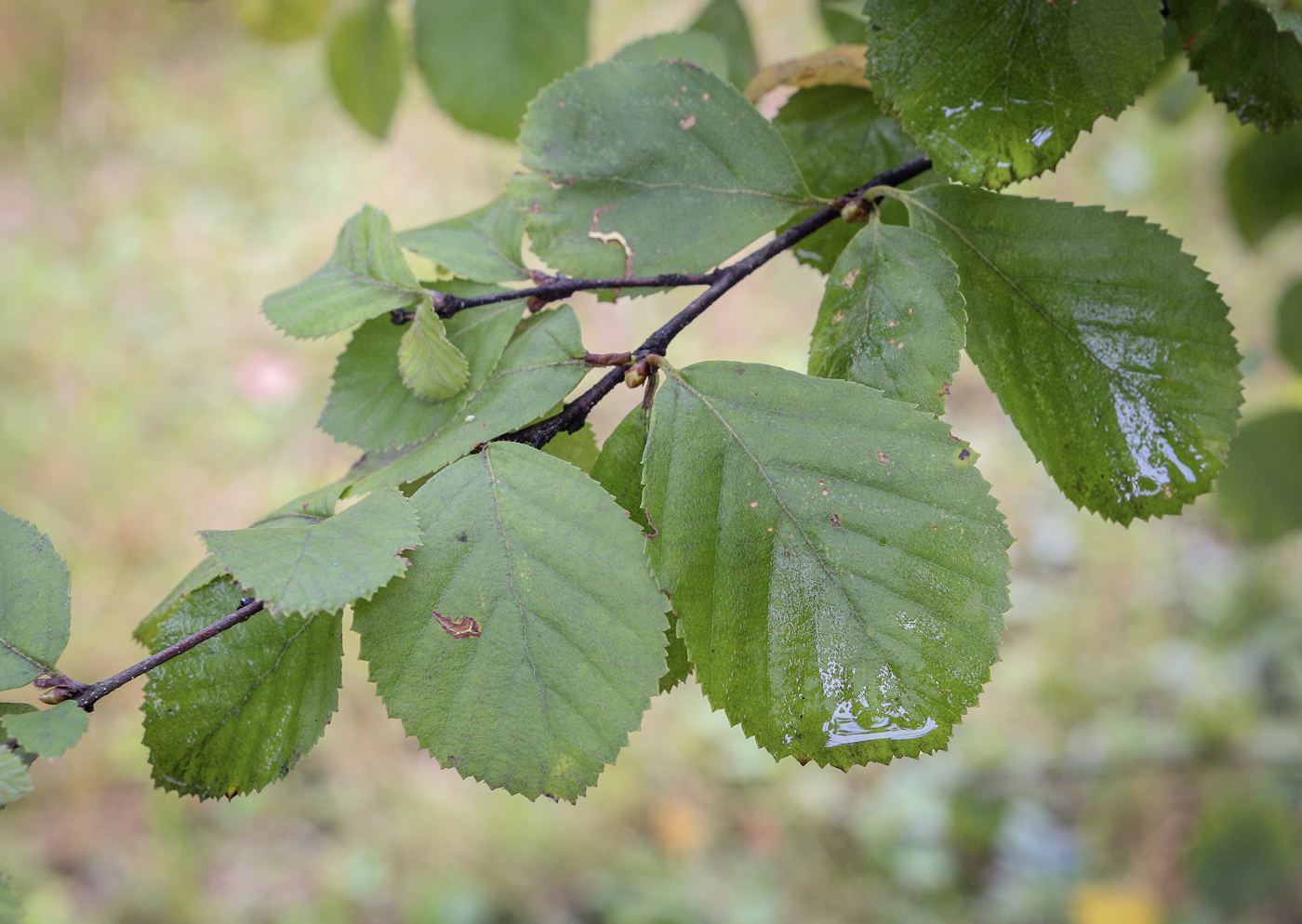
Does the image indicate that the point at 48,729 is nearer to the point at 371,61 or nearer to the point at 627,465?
the point at 627,465

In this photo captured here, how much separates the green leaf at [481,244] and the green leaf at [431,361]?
9 centimetres

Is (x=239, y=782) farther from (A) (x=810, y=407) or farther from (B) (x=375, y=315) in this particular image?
(A) (x=810, y=407)

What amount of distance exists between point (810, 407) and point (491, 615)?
0.68 ft

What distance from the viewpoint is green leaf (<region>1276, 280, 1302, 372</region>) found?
3.68 ft

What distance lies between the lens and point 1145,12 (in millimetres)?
507

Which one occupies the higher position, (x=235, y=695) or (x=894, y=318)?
(x=894, y=318)

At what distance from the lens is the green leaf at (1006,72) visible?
0.51 m

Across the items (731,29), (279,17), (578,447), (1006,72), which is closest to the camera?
(1006,72)

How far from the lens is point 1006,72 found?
0.52 meters

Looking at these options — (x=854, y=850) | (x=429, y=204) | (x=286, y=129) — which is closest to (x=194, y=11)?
(x=286, y=129)

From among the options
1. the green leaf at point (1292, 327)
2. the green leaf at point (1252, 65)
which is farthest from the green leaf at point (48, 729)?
the green leaf at point (1292, 327)

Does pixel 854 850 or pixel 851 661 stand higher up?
pixel 854 850

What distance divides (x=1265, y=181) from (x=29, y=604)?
136cm

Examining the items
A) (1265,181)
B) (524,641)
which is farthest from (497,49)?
(1265,181)
